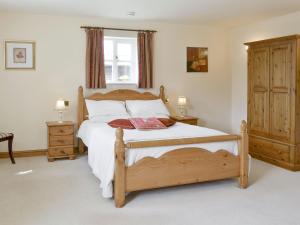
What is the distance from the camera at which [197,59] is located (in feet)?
21.5

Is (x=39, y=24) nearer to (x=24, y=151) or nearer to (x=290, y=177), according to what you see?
(x=24, y=151)

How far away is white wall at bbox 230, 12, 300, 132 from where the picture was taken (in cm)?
574

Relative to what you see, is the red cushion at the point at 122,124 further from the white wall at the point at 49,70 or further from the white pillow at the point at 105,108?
the white wall at the point at 49,70

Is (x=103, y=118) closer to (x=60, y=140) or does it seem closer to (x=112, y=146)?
(x=60, y=140)

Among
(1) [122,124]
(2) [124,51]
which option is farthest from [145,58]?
(1) [122,124]

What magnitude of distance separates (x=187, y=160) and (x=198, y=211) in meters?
0.62

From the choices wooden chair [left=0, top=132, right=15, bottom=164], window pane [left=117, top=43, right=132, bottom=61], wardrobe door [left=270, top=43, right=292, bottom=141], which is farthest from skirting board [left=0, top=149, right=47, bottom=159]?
wardrobe door [left=270, top=43, right=292, bottom=141]

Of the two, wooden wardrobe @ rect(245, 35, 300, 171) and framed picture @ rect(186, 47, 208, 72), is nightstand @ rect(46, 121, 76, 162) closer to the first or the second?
framed picture @ rect(186, 47, 208, 72)

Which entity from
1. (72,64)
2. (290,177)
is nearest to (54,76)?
(72,64)

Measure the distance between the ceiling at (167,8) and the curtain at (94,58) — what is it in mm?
358

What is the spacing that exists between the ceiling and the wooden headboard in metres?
1.29

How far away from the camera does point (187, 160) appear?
12.0 feet

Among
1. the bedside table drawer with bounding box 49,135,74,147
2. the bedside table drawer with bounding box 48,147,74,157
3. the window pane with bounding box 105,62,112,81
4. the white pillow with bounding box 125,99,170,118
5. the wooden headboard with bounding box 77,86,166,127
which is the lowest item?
the bedside table drawer with bounding box 48,147,74,157

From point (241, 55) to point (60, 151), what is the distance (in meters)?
3.85
